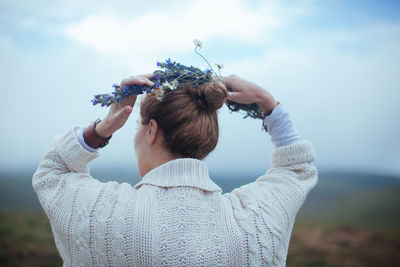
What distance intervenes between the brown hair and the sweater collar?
0.08 meters

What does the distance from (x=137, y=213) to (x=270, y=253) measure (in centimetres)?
41

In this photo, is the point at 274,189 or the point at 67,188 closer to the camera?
the point at 67,188

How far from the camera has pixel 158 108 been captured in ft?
3.40

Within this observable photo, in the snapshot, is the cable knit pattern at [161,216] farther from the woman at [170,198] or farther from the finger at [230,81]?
the finger at [230,81]

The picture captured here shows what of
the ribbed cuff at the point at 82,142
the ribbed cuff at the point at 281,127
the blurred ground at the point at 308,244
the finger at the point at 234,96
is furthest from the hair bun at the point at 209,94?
the blurred ground at the point at 308,244

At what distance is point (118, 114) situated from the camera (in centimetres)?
95

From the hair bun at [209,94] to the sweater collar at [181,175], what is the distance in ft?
0.68

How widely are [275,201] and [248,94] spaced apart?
1.36 feet

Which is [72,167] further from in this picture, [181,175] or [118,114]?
[181,175]

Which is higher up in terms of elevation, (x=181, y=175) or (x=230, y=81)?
(x=230, y=81)

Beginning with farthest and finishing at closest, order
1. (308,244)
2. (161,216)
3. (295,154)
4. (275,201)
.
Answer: (308,244), (295,154), (275,201), (161,216)

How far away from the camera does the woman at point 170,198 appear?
84cm

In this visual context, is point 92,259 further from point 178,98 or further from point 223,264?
point 178,98

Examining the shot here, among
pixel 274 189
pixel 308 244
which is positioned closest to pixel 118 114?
pixel 274 189
